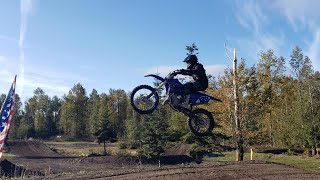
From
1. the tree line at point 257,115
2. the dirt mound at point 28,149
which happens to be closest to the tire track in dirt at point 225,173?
the tree line at point 257,115

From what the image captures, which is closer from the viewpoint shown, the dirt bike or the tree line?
the dirt bike

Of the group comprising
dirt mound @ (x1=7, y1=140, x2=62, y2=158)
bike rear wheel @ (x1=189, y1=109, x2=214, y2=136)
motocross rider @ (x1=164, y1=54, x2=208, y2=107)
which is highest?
motocross rider @ (x1=164, y1=54, x2=208, y2=107)

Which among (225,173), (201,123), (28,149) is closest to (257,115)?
(225,173)

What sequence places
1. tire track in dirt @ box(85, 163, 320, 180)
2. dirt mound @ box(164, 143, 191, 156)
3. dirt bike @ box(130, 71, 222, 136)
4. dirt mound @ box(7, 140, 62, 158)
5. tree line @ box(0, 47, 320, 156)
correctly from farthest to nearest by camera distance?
dirt mound @ box(7, 140, 62, 158) < dirt mound @ box(164, 143, 191, 156) < tree line @ box(0, 47, 320, 156) < tire track in dirt @ box(85, 163, 320, 180) < dirt bike @ box(130, 71, 222, 136)

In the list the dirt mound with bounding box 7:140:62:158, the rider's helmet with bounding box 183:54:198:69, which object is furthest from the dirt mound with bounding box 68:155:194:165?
the rider's helmet with bounding box 183:54:198:69

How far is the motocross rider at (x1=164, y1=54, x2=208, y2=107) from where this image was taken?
414 inches

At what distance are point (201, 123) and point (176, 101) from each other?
156 centimetres

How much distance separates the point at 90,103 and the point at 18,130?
19794 millimetres

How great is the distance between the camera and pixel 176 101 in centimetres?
1048

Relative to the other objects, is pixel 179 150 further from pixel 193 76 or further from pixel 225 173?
pixel 193 76

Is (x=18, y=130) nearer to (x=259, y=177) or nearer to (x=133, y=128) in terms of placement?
(x=133, y=128)

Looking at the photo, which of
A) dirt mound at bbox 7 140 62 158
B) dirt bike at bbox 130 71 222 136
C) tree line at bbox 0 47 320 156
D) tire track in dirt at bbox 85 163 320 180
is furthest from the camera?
dirt mound at bbox 7 140 62 158

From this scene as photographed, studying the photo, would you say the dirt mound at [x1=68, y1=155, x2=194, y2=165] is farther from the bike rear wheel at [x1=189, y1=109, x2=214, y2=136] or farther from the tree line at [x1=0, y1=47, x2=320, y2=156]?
the bike rear wheel at [x1=189, y1=109, x2=214, y2=136]

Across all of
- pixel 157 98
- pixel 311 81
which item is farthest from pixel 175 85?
pixel 311 81
